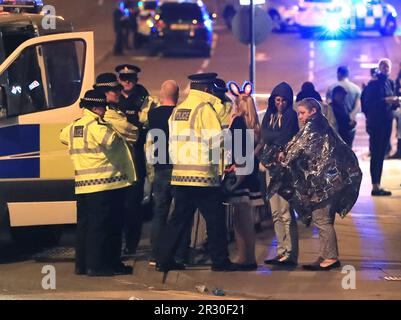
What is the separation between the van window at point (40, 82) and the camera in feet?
36.0

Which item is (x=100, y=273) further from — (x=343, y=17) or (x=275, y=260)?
(x=343, y=17)

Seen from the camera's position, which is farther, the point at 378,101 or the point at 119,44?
the point at 119,44

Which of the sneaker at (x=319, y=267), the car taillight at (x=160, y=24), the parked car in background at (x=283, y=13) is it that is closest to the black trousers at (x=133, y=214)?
the sneaker at (x=319, y=267)

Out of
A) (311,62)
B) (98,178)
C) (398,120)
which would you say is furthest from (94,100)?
(311,62)

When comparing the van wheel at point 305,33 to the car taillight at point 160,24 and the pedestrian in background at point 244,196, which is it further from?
the pedestrian in background at point 244,196

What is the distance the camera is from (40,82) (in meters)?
11.1

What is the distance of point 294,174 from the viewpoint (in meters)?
10.2

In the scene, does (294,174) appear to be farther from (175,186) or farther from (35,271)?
(35,271)

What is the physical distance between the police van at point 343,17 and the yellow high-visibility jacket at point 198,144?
85.7 ft

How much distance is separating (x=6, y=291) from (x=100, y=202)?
116 cm

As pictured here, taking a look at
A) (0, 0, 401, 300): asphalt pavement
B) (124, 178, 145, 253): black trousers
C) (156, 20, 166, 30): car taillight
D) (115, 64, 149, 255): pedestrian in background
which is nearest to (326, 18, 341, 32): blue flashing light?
(156, 20, 166, 30): car taillight

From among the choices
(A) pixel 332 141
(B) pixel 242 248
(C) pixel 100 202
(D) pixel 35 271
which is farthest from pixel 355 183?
(D) pixel 35 271

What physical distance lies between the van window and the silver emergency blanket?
2333 millimetres

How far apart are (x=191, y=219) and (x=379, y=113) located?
16.3 ft
